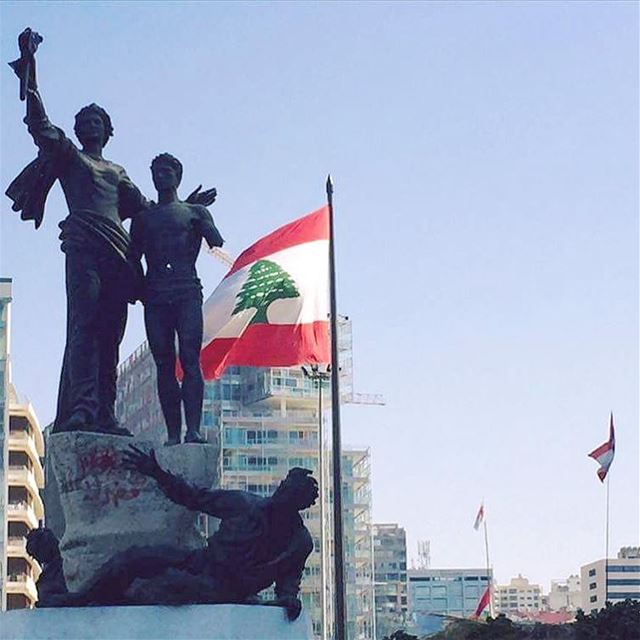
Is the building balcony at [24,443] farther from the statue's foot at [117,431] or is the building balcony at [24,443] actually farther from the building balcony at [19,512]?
the statue's foot at [117,431]

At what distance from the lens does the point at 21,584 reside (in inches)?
2547

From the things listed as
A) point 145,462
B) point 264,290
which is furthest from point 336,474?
point 264,290

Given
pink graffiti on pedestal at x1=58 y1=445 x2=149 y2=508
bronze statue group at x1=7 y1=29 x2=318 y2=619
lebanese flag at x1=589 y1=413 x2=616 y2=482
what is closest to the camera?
bronze statue group at x1=7 y1=29 x2=318 y2=619

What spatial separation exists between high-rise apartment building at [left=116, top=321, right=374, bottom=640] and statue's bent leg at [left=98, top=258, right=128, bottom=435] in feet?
206

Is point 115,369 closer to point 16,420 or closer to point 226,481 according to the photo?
point 16,420

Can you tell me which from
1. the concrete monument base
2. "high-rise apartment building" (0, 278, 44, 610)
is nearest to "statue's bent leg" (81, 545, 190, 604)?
the concrete monument base

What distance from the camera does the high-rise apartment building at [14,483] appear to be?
64.1m

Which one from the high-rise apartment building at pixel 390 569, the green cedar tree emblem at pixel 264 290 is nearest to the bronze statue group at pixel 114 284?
the green cedar tree emblem at pixel 264 290

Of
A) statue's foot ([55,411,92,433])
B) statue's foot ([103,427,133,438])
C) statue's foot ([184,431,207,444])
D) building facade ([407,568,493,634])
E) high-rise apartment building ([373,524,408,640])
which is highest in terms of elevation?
statue's foot ([55,411,92,433])

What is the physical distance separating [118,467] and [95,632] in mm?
1515

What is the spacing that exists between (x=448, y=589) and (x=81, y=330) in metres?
156

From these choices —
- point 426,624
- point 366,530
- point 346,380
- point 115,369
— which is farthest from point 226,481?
point 115,369

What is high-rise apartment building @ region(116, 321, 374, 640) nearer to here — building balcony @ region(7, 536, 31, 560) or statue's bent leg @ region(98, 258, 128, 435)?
building balcony @ region(7, 536, 31, 560)

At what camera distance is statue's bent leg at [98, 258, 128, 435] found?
49.7 ft
